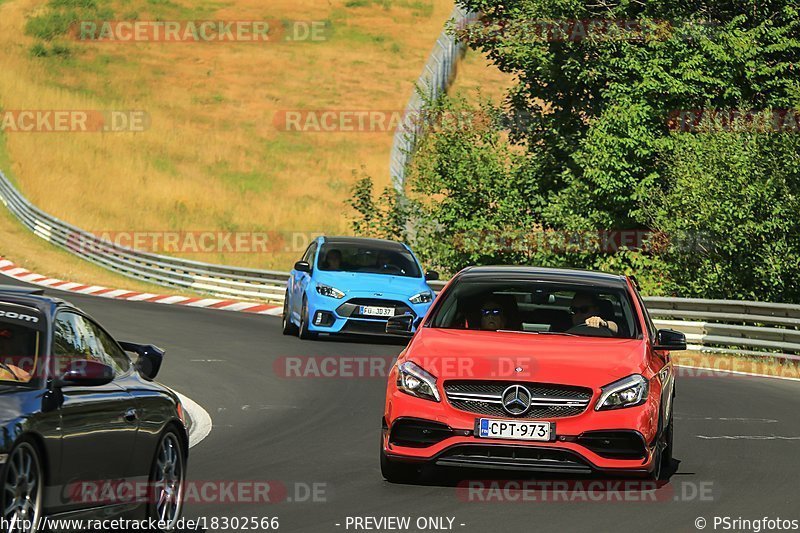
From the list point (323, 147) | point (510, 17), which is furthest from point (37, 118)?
point (510, 17)

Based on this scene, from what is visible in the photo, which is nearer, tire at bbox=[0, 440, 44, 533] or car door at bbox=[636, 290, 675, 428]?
tire at bbox=[0, 440, 44, 533]

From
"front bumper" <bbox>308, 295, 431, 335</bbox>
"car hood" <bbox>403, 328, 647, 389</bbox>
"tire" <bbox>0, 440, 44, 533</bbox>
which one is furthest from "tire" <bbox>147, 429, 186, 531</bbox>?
"front bumper" <bbox>308, 295, 431, 335</bbox>

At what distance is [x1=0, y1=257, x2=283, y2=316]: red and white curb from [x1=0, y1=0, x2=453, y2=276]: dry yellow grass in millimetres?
3675

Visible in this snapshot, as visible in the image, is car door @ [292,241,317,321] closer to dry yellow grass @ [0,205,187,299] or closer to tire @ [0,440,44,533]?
dry yellow grass @ [0,205,187,299]

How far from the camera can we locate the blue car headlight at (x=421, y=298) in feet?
77.9

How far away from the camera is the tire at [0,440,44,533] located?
689 centimetres

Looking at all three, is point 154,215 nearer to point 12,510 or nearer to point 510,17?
point 510,17

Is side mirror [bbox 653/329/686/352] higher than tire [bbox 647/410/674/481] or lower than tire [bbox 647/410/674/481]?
higher

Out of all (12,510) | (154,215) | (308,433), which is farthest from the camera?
(154,215)

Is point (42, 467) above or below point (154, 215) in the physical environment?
above

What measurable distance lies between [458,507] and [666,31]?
25.2 metres

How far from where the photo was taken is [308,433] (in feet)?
46.0

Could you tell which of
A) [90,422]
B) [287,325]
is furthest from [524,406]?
[287,325]

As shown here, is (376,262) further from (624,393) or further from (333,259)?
(624,393)
